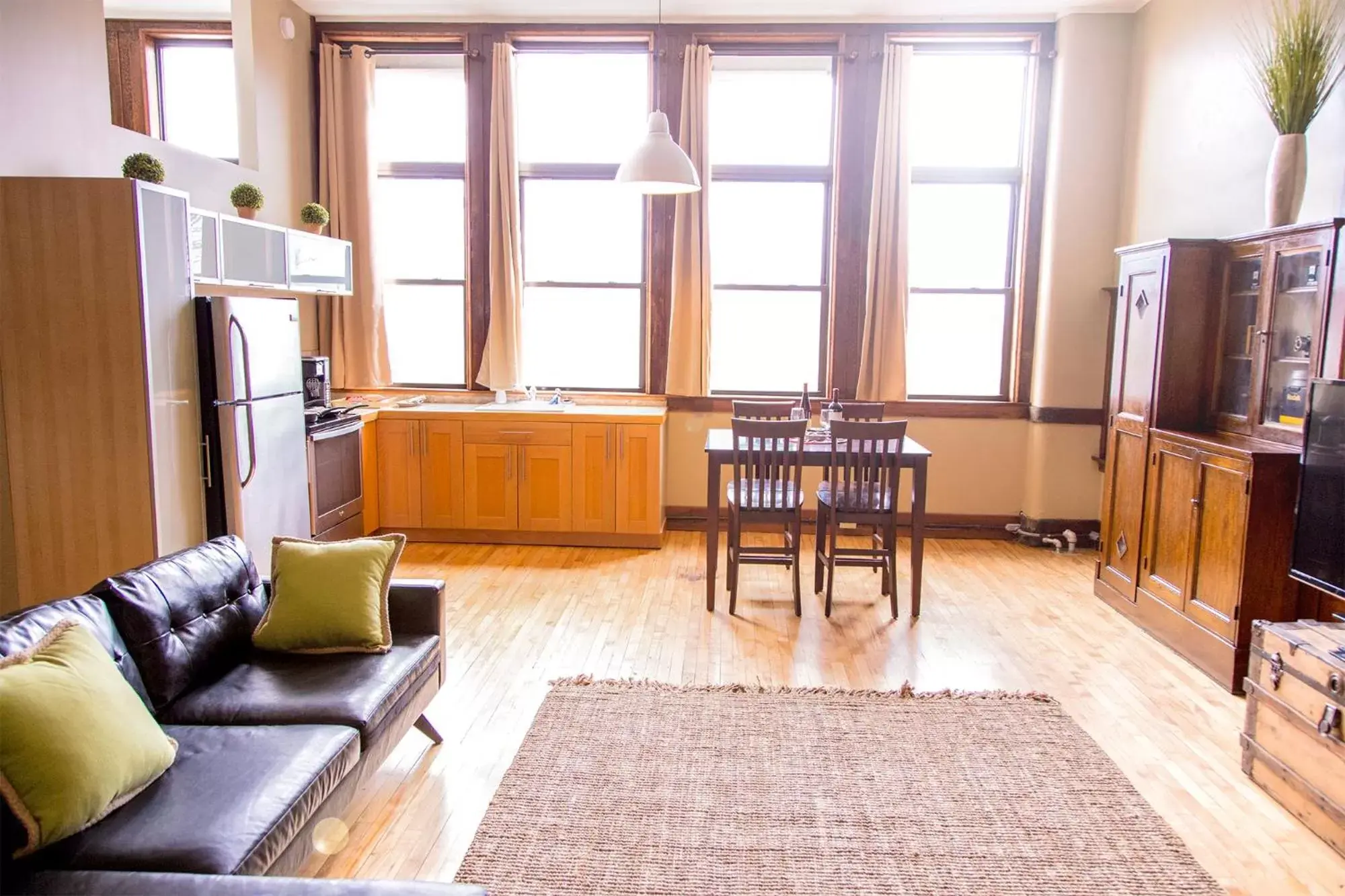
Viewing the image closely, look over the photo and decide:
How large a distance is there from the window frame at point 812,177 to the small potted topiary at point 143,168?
10.8 feet

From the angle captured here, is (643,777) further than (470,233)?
No

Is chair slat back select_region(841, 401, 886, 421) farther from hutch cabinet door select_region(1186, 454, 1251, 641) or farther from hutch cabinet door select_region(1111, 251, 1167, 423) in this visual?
hutch cabinet door select_region(1186, 454, 1251, 641)

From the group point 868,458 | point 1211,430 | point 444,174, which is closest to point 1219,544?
point 1211,430

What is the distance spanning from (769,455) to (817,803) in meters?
1.97

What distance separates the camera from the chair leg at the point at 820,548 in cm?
442

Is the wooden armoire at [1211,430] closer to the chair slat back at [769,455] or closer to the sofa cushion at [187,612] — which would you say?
the chair slat back at [769,455]

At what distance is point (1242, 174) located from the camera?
421 centimetres

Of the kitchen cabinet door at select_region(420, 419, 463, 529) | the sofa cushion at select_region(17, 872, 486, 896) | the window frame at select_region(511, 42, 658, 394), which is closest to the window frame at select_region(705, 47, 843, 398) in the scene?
the window frame at select_region(511, 42, 658, 394)

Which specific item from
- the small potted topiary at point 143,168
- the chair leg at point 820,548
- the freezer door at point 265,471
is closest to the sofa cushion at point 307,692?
the freezer door at point 265,471

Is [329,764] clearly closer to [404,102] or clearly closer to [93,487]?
[93,487]

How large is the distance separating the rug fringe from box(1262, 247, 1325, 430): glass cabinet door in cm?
158

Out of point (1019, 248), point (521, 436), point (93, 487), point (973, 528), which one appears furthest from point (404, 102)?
point (973, 528)

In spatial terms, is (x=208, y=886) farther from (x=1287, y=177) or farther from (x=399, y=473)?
(x=1287, y=177)

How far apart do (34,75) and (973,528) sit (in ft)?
19.1
